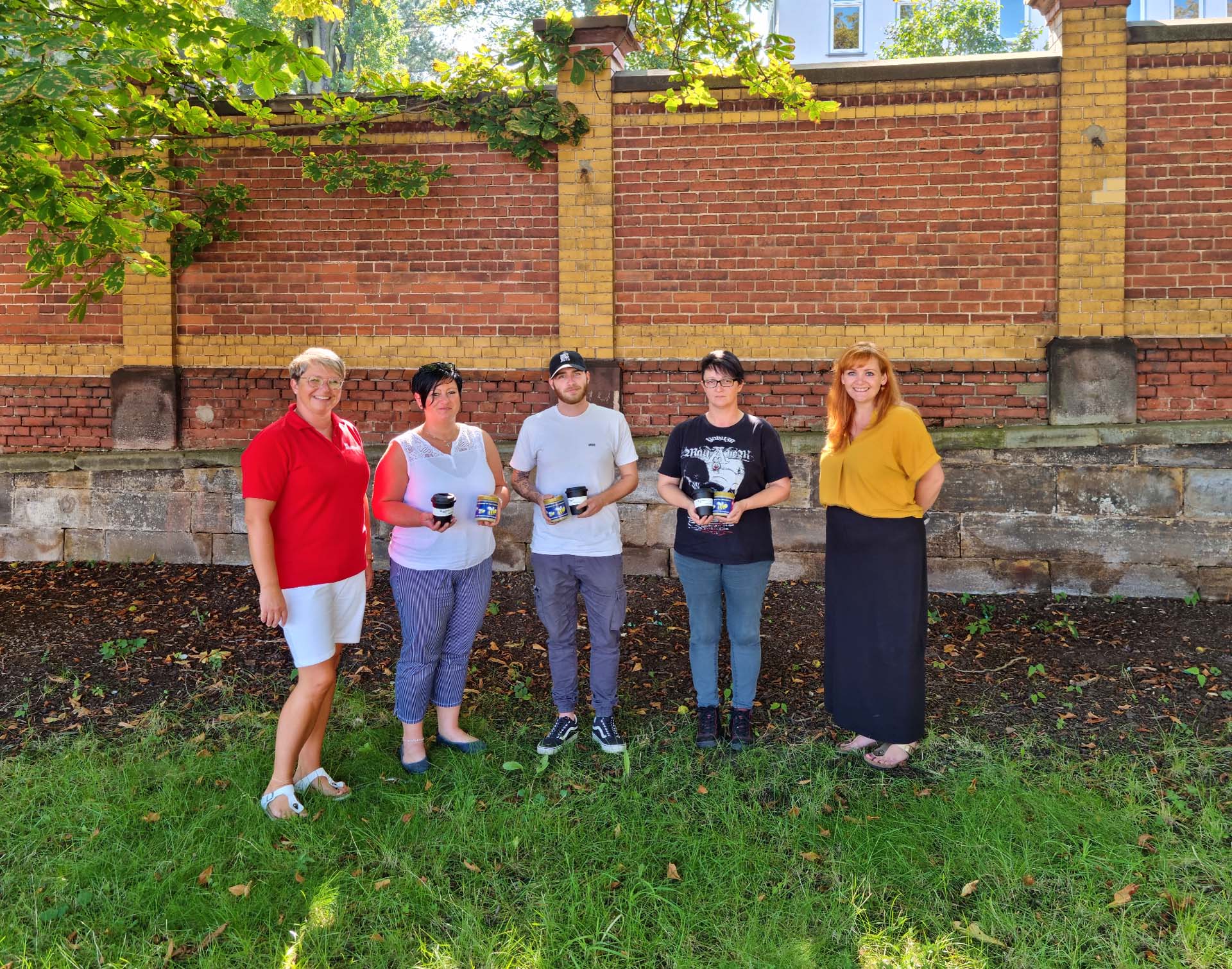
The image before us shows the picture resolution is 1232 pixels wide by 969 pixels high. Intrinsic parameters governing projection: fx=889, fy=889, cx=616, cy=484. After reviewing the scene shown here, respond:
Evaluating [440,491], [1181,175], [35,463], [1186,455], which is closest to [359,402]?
[35,463]

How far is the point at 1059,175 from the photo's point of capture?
285 inches

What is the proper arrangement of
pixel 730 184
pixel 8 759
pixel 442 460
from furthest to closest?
pixel 730 184
pixel 8 759
pixel 442 460

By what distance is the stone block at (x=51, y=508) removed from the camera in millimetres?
8383

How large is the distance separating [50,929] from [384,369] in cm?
Result: 561

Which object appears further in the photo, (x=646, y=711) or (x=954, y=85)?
(x=954, y=85)

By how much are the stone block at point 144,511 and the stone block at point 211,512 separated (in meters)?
0.04

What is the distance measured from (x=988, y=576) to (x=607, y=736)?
13.9 feet

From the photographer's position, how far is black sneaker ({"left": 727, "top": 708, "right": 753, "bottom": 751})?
4.52 meters

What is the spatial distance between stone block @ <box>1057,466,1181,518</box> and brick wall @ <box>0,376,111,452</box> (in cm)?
863

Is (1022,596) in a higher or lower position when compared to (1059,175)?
lower

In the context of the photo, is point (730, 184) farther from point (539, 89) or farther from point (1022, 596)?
point (1022, 596)

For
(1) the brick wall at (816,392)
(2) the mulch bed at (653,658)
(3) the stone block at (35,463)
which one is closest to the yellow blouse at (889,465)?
(2) the mulch bed at (653,658)

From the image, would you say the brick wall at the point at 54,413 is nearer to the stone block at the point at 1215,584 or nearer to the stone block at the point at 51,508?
the stone block at the point at 51,508

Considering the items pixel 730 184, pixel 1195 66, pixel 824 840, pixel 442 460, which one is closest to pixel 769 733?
pixel 824 840
